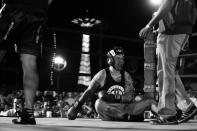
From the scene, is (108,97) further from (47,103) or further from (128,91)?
(47,103)

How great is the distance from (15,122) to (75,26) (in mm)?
18336

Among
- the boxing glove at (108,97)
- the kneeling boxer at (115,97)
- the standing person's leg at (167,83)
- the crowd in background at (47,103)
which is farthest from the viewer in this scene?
the crowd in background at (47,103)

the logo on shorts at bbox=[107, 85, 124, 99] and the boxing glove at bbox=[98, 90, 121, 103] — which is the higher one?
the logo on shorts at bbox=[107, 85, 124, 99]

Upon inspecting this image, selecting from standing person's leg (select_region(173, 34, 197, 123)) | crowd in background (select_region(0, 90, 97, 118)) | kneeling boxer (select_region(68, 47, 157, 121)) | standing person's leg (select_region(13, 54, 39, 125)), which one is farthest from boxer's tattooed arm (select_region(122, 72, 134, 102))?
crowd in background (select_region(0, 90, 97, 118))

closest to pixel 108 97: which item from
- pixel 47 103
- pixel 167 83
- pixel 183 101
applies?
pixel 183 101

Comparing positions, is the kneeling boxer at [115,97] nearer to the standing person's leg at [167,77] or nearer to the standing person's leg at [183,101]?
the standing person's leg at [183,101]

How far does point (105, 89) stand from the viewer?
3.09 m

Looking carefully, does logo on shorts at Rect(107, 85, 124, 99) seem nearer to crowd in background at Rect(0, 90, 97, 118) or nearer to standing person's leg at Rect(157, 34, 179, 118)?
standing person's leg at Rect(157, 34, 179, 118)

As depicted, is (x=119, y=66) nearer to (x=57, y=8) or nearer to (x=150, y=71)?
(x=150, y=71)

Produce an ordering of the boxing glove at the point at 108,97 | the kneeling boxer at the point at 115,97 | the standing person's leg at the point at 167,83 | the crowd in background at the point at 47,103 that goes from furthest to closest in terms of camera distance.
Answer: the crowd in background at the point at 47,103 → the boxing glove at the point at 108,97 → the kneeling boxer at the point at 115,97 → the standing person's leg at the point at 167,83

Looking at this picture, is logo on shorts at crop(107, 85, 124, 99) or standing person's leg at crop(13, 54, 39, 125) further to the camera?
logo on shorts at crop(107, 85, 124, 99)

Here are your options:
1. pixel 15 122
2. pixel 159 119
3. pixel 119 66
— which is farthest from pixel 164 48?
pixel 15 122

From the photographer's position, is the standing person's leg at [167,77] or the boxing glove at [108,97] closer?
the standing person's leg at [167,77]

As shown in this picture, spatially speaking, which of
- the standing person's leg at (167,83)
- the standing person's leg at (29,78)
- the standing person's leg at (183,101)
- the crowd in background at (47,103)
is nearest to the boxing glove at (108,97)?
the standing person's leg at (183,101)
